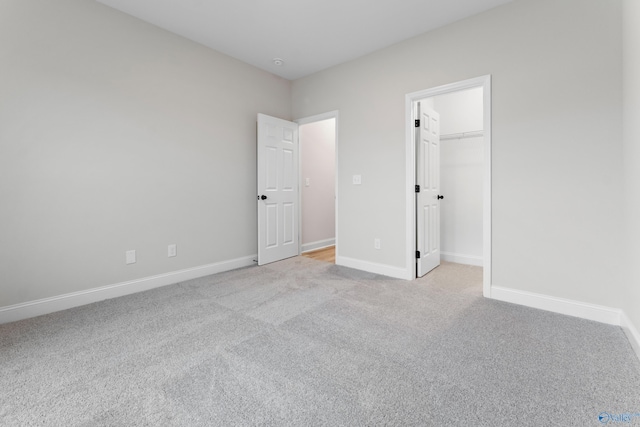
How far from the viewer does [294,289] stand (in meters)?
2.92

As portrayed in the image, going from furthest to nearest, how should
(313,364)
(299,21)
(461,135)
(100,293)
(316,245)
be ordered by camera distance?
(316,245) → (461,135) → (299,21) → (100,293) → (313,364)

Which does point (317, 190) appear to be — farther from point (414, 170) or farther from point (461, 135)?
point (461, 135)

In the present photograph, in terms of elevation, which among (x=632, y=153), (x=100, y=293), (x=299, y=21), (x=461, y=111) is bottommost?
(x=100, y=293)

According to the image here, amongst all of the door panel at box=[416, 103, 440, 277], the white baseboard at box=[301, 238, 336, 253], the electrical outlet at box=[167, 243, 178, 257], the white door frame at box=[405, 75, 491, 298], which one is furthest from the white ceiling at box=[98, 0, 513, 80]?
the white baseboard at box=[301, 238, 336, 253]

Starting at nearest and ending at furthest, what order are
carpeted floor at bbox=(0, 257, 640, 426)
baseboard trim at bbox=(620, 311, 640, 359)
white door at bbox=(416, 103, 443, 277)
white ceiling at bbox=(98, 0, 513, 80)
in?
1. carpeted floor at bbox=(0, 257, 640, 426)
2. baseboard trim at bbox=(620, 311, 640, 359)
3. white ceiling at bbox=(98, 0, 513, 80)
4. white door at bbox=(416, 103, 443, 277)

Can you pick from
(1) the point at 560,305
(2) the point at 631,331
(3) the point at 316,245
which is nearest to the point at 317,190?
(3) the point at 316,245

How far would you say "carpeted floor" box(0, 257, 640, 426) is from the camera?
4.17 ft

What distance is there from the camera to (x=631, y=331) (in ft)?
6.06

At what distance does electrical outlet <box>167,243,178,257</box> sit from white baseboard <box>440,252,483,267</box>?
353 cm

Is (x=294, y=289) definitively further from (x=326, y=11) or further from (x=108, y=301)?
(x=326, y=11)

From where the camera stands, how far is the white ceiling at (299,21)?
2553mm

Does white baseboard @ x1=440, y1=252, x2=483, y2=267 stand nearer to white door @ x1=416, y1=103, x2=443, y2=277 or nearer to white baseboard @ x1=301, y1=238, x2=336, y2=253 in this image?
white door @ x1=416, y1=103, x2=443, y2=277

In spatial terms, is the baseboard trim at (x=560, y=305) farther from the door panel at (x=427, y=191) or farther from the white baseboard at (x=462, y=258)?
the white baseboard at (x=462, y=258)

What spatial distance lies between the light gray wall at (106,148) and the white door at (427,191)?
2.27 meters
